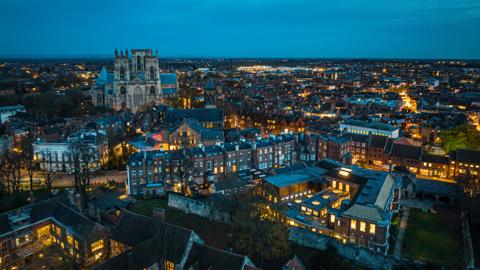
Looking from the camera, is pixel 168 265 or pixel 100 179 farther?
pixel 100 179

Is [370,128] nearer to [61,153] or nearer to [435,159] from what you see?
[435,159]

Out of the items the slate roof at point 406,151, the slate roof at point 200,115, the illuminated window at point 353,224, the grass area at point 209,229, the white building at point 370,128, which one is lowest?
the grass area at point 209,229

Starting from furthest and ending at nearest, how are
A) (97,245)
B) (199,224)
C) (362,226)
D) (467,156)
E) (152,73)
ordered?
(152,73) → (467,156) → (199,224) → (362,226) → (97,245)

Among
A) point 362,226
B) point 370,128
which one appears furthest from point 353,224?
point 370,128

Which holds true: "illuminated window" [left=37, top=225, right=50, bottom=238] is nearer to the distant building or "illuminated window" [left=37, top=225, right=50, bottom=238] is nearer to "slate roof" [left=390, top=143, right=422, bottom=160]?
"slate roof" [left=390, top=143, right=422, bottom=160]

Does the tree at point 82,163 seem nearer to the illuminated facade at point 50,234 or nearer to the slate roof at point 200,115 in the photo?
the illuminated facade at point 50,234

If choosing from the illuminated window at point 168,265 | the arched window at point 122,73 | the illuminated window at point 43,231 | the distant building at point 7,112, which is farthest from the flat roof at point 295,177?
the distant building at point 7,112

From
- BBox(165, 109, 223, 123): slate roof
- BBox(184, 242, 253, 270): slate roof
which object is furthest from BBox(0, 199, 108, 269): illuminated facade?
BBox(165, 109, 223, 123): slate roof

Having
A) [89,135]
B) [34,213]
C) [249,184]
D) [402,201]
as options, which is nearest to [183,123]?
[89,135]
